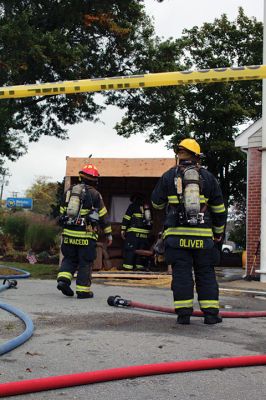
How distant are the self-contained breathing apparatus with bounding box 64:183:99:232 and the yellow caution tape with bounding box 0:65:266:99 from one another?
208 cm

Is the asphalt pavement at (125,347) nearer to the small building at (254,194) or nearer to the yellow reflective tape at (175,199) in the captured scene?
the yellow reflective tape at (175,199)

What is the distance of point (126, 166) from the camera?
11047 mm

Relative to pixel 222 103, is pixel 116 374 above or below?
below

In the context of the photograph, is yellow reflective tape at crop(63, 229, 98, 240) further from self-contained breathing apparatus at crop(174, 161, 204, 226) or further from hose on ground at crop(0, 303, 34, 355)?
self-contained breathing apparatus at crop(174, 161, 204, 226)

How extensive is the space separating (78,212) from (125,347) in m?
3.32

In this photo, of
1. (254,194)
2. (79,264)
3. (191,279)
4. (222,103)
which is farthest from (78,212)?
(222,103)

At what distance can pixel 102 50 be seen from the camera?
17828 millimetres

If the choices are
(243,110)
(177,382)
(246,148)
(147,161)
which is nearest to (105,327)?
(177,382)

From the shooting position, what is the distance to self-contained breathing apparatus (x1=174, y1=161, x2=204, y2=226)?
16.5ft

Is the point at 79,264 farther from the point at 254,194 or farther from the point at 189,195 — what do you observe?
the point at 254,194

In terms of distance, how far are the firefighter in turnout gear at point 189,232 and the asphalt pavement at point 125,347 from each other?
23 cm

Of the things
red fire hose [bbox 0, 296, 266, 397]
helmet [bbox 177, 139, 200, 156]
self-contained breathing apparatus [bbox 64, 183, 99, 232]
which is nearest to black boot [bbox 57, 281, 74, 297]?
self-contained breathing apparatus [bbox 64, 183, 99, 232]

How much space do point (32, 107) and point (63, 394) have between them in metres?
16.5

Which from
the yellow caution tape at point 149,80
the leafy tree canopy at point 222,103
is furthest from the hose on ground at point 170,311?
the leafy tree canopy at point 222,103
